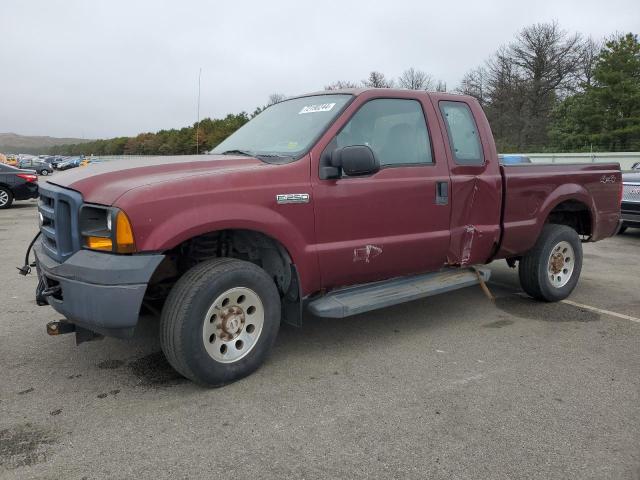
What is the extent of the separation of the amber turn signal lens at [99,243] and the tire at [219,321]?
474 mm

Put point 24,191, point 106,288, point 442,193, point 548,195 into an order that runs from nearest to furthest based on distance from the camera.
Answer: point 106,288 → point 442,193 → point 548,195 → point 24,191

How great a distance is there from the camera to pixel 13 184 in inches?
608

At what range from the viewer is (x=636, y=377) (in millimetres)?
3676

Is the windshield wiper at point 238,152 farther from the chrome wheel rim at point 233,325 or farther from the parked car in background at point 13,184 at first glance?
the parked car in background at point 13,184

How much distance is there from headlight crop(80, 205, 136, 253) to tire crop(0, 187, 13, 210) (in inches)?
569

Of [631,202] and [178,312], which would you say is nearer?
[178,312]

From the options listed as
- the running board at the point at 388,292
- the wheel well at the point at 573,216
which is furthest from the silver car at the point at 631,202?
the running board at the point at 388,292

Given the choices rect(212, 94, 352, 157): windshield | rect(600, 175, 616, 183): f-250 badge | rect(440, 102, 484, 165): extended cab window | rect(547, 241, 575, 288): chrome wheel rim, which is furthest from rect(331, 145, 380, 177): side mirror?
rect(600, 175, 616, 183): f-250 badge

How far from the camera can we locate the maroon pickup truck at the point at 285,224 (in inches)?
123

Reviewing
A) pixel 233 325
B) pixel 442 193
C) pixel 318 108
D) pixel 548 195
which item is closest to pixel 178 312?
pixel 233 325

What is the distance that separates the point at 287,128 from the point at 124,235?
1715mm

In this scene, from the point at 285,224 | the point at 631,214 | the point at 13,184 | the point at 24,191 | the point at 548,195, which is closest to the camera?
the point at 285,224

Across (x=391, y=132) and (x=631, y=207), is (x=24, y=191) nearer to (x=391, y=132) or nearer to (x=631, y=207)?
(x=391, y=132)

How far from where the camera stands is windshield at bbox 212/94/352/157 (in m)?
3.94
